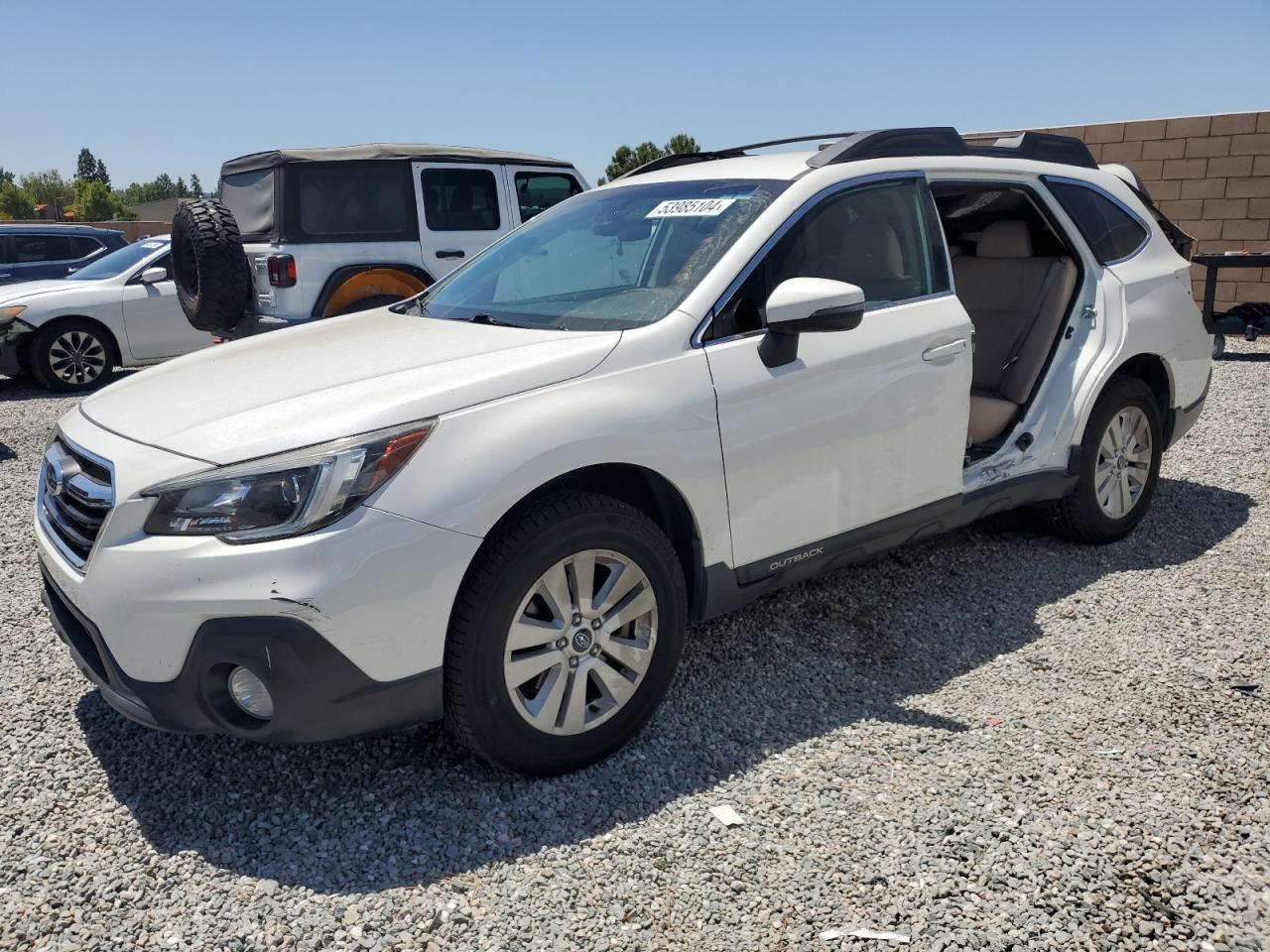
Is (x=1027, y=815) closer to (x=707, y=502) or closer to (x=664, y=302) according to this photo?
(x=707, y=502)

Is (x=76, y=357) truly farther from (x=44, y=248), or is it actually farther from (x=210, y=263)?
(x=44, y=248)

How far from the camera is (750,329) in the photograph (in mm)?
3305

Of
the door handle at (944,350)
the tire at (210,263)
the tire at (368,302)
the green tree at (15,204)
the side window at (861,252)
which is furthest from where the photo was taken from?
the green tree at (15,204)

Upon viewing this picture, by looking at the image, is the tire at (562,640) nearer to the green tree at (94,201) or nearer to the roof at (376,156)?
the roof at (376,156)

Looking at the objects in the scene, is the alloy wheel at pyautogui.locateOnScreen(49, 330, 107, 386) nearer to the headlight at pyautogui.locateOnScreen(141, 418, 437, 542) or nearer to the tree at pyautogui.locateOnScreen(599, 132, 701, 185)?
the headlight at pyautogui.locateOnScreen(141, 418, 437, 542)

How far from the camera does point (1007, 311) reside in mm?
4914

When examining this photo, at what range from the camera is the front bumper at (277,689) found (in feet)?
8.10

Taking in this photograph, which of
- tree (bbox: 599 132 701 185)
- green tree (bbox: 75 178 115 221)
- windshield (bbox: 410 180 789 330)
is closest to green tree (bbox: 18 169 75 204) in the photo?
green tree (bbox: 75 178 115 221)

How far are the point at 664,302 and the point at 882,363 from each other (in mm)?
838

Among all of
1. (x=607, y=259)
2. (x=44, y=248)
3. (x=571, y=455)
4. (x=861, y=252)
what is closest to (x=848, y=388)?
(x=861, y=252)

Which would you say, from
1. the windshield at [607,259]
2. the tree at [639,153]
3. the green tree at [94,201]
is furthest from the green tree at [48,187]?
the windshield at [607,259]

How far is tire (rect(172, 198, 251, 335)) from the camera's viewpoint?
7.54 m

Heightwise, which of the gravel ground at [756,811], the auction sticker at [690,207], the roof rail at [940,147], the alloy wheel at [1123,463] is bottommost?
the gravel ground at [756,811]

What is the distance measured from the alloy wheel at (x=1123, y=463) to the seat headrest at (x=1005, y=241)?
883mm
